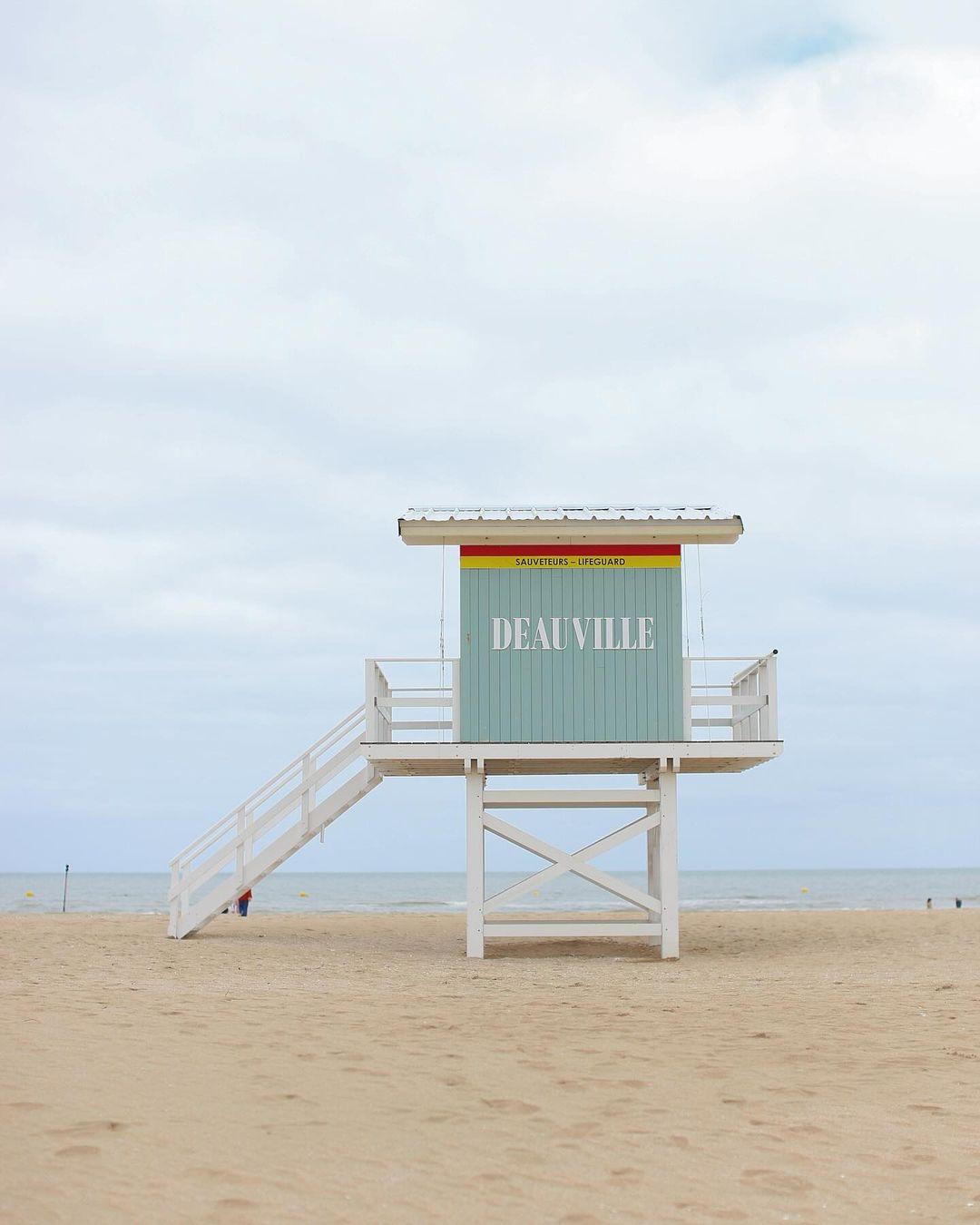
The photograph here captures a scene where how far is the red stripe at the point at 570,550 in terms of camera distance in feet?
53.3

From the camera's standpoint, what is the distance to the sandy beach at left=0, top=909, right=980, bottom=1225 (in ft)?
17.8

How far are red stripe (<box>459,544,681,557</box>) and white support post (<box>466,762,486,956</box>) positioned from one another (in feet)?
9.27

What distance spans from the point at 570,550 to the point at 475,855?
4.27 metres

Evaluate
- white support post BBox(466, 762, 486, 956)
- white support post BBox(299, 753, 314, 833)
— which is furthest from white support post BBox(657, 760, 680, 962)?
white support post BBox(299, 753, 314, 833)

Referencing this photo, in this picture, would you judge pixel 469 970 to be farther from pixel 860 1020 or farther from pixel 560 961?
pixel 860 1020

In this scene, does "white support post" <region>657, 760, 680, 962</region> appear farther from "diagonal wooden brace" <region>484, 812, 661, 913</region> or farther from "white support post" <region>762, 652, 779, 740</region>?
"white support post" <region>762, 652, 779, 740</region>

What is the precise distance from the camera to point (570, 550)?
16328 mm

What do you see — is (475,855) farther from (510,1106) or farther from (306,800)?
(510,1106)

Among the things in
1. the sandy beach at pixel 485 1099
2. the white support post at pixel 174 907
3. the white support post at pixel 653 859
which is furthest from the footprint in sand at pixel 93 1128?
the white support post at pixel 174 907

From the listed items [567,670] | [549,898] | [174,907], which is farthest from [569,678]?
[549,898]

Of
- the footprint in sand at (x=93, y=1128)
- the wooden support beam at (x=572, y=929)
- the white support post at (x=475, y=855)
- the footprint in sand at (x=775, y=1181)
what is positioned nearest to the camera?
the footprint in sand at (x=775, y=1181)

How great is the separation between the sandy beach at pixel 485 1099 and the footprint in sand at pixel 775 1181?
0.04 ft

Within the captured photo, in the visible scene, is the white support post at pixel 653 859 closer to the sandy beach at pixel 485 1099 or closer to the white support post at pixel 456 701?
the white support post at pixel 456 701

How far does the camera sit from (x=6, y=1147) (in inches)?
224
